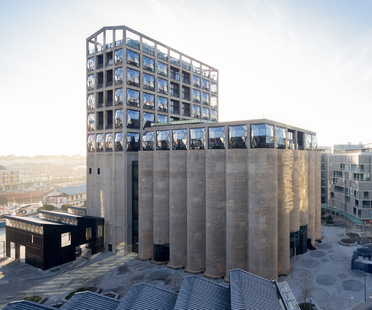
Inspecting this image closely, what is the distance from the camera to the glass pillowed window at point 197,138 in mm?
36812

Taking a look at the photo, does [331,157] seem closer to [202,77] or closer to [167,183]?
[202,77]

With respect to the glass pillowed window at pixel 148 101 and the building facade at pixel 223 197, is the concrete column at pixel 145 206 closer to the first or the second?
the building facade at pixel 223 197

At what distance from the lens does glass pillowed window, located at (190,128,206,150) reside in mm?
36812

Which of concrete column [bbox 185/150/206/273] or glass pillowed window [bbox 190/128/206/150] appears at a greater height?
glass pillowed window [bbox 190/128/206/150]

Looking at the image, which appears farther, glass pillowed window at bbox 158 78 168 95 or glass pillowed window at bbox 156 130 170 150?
glass pillowed window at bbox 158 78 168 95

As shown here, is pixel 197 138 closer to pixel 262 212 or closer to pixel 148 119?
pixel 262 212

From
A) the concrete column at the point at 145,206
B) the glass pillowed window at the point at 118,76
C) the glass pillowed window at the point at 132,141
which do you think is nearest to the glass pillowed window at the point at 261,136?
the concrete column at the point at 145,206

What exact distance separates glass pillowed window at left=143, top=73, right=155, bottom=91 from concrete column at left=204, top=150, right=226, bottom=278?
22754 millimetres

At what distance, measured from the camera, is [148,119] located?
49469 millimetres

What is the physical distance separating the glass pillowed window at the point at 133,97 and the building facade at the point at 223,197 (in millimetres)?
6567

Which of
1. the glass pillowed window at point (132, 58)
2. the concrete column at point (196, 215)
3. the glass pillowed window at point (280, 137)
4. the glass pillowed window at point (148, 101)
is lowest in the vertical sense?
the concrete column at point (196, 215)

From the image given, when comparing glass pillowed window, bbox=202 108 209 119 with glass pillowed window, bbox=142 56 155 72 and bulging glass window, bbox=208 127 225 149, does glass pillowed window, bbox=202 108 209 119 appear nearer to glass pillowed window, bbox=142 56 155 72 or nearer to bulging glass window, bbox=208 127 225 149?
glass pillowed window, bbox=142 56 155 72

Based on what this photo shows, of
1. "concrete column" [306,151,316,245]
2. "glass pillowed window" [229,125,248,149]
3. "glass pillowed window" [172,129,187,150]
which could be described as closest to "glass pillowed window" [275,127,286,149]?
"glass pillowed window" [229,125,248,149]

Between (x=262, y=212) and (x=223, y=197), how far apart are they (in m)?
5.74
